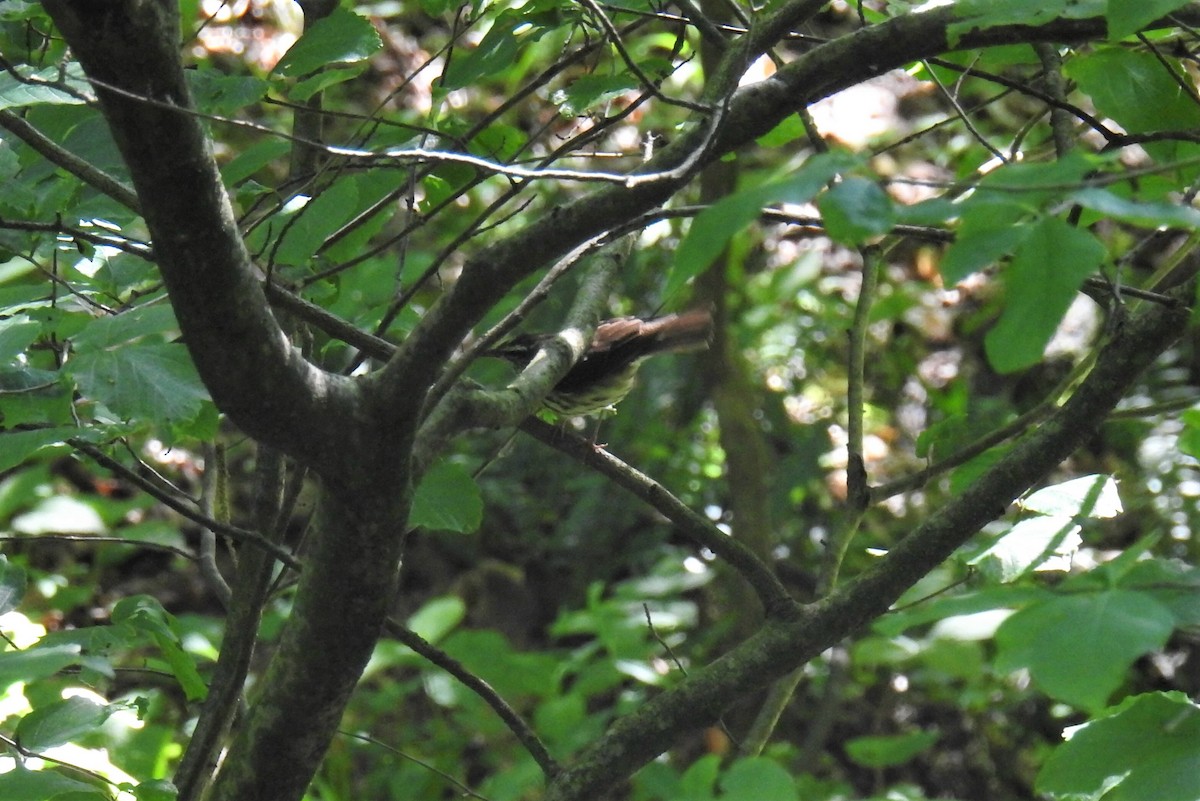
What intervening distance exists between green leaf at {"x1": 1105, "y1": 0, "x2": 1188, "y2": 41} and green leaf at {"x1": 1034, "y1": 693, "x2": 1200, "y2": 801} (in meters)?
0.69

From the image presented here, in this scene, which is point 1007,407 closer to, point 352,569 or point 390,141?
point 390,141

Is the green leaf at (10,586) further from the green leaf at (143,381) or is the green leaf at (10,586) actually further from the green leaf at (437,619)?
the green leaf at (437,619)

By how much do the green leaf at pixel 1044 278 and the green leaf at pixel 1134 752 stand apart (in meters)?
0.50

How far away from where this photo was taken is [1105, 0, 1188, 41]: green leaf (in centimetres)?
123

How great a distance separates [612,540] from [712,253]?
538cm

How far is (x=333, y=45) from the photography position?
1.77m

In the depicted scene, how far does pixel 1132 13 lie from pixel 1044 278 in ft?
1.56

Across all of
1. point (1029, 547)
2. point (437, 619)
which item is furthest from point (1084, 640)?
point (437, 619)

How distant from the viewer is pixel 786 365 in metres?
6.76

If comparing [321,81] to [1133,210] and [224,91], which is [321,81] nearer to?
[224,91]

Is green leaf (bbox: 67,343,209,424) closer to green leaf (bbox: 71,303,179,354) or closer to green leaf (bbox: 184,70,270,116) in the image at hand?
green leaf (bbox: 71,303,179,354)

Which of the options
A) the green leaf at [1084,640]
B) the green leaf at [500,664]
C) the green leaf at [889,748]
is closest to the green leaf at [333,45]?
the green leaf at [1084,640]

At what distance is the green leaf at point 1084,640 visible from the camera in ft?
3.01

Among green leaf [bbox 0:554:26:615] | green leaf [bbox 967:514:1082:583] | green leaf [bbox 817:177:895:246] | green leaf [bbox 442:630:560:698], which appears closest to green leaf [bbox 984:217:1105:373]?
green leaf [bbox 817:177:895:246]
